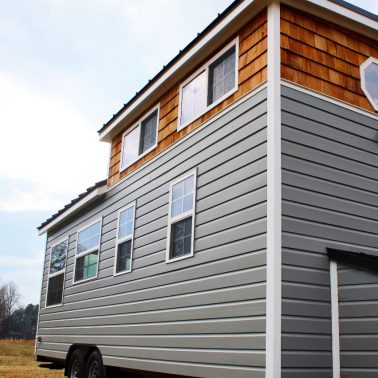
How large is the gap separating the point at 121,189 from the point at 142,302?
277 centimetres

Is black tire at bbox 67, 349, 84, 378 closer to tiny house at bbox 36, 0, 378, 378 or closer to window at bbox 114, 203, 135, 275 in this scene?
tiny house at bbox 36, 0, 378, 378

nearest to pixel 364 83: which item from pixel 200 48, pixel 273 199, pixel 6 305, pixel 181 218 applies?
pixel 200 48

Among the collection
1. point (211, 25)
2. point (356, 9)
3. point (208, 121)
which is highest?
point (356, 9)

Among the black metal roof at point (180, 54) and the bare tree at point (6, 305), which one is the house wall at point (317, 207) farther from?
the bare tree at point (6, 305)

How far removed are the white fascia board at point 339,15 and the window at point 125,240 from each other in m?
4.59

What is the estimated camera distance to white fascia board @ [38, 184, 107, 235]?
11.2 m

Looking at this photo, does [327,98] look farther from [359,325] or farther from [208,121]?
[359,325]

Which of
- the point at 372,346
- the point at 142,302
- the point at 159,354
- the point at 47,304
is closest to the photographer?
the point at 372,346

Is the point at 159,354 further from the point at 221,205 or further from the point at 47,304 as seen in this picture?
the point at 47,304

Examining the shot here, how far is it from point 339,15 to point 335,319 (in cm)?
402

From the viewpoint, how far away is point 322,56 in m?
6.98

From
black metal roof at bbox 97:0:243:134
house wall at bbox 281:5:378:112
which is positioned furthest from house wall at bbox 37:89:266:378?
black metal roof at bbox 97:0:243:134

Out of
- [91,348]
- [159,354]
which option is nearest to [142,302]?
[159,354]

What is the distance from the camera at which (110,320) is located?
31.3 ft
